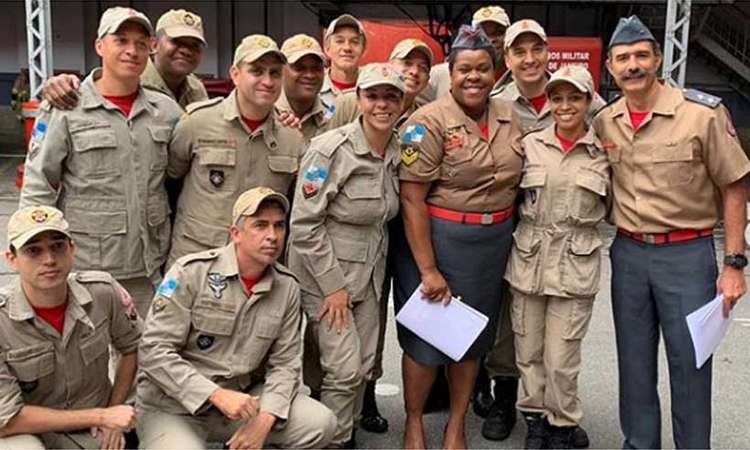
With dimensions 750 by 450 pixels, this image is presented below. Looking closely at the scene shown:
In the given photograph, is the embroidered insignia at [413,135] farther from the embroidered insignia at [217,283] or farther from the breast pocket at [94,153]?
the breast pocket at [94,153]

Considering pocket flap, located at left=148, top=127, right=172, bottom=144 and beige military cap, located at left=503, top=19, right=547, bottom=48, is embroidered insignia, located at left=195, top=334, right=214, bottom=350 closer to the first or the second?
pocket flap, located at left=148, top=127, right=172, bottom=144

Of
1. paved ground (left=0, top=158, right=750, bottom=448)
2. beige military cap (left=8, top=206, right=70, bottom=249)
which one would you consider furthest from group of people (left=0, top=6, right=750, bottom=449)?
paved ground (left=0, top=158, right=750, bottom=448)

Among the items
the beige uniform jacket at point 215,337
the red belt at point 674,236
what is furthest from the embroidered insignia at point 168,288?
the red belt at point 674,236

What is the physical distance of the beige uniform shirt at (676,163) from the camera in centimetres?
322

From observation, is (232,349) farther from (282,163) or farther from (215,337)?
(282,163)

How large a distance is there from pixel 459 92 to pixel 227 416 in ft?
5.04

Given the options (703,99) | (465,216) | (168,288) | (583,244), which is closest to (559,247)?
(583,244)

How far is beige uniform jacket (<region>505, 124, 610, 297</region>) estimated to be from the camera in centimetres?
345

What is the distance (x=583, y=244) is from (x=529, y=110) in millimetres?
712

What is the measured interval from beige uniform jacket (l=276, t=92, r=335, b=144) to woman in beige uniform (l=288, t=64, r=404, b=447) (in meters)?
0.51

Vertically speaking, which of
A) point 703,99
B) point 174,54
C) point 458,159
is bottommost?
point 458,159

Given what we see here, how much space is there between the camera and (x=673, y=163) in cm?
325

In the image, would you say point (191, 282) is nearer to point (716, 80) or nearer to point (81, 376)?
point (81, 376)

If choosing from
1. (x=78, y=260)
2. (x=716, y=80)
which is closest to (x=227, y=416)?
(x=78, y=260)
